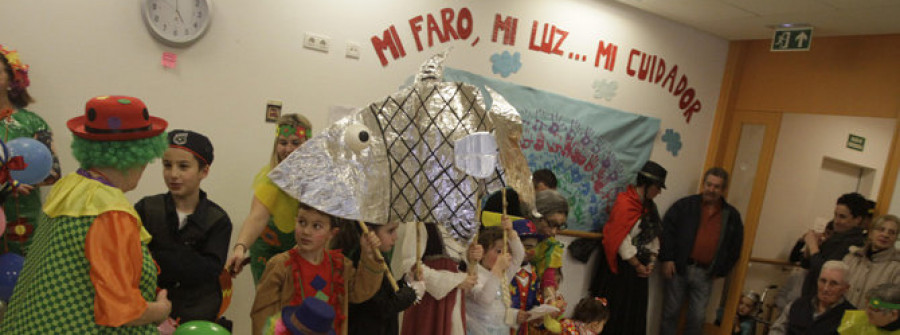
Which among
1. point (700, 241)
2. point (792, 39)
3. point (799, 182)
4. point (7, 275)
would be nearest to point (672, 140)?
point (700, 241)

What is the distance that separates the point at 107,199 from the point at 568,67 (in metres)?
3.41

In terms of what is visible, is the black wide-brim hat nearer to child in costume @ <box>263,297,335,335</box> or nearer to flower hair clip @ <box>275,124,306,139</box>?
flower hair clip @ <box>275,124,306,139</box>

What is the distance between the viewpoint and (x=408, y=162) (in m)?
2.12

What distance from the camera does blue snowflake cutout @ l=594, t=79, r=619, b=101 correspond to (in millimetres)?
4641

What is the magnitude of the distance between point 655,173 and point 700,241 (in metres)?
0.72

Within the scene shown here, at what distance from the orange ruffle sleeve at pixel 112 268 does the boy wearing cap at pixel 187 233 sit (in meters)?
0.46

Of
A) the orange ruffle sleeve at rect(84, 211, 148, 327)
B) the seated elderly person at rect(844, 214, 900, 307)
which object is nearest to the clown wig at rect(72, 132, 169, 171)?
the orange ruffle sleeve at rect(84, 211, 148, 327)

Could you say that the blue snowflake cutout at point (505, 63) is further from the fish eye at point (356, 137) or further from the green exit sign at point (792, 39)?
the fish eye at point (356, 137)

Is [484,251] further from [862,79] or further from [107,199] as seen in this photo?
[862,79]

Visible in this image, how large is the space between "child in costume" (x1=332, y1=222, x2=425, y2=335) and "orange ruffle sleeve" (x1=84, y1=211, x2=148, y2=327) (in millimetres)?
959

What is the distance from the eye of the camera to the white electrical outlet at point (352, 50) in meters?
3.51

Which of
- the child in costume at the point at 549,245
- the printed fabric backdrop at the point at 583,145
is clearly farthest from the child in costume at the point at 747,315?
the child in costume at the point at 549,245

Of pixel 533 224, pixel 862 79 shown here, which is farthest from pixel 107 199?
pixel 862 79

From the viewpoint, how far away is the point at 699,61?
521 centimetres
